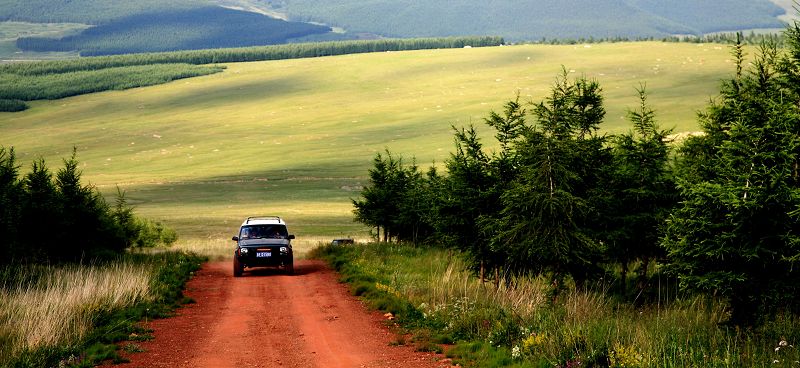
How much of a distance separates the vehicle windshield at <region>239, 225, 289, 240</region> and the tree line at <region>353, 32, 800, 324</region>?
900 cm

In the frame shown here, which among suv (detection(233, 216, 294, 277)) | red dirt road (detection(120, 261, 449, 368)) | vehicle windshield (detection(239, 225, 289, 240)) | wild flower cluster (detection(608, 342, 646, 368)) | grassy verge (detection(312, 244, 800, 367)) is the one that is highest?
wild flower cluster (detection(608, 342, 646, 368))

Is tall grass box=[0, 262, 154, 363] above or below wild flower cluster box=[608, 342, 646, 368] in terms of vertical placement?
below

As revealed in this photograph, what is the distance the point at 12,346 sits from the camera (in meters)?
15.0

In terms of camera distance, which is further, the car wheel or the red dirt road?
the car wheel

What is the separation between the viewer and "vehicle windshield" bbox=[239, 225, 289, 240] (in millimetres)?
35250

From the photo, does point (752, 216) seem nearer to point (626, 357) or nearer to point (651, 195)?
point (626, 357)

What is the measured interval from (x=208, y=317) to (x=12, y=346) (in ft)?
21.1

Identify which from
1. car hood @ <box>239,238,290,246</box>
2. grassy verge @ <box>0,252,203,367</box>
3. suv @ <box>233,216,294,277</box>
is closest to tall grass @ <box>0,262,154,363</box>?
grassy verge @ <box>0,252,203,367</box>

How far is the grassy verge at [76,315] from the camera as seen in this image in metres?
14.9

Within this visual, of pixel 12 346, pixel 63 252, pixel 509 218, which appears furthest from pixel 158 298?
pixel 63 252

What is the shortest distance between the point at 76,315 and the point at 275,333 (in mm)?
4028

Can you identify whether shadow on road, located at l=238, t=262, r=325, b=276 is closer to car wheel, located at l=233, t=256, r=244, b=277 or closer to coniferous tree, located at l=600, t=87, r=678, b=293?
car wheel, located at l=233, t=256, r=244, b=277

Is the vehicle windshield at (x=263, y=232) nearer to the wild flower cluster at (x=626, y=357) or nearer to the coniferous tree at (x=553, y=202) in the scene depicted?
the coniferous tree at (x=553, y=202)

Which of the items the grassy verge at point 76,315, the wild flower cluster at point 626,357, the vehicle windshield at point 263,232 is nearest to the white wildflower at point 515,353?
the wild flower cluster at point 626,357
